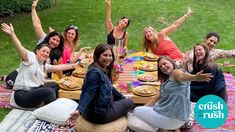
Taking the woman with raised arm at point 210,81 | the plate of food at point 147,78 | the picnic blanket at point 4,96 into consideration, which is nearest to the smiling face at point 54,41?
the picnic blanket at point 4,96

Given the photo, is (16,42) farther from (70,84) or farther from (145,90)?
(145,90)

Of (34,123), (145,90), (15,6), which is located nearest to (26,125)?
(34,123)

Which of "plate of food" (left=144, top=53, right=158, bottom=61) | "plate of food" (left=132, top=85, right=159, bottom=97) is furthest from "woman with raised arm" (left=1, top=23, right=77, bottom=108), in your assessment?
"plate of food" (left=144, top=53, right=158, bottom=61)

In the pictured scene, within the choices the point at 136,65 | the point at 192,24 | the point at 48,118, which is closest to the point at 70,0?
the point at 192,24

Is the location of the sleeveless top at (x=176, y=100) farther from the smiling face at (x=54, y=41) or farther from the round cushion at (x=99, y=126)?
the smiling face at (x=54, y=41)

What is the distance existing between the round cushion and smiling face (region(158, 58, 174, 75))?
88 centimetres

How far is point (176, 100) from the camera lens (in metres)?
5.20

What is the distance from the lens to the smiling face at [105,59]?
16.8 feet

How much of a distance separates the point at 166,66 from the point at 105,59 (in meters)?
0.80

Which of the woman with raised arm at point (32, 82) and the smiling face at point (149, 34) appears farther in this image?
the smiling face at point (149, 34)

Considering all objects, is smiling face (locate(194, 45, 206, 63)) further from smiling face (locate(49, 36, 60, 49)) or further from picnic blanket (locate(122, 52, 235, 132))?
smiling face (locate(49, 36, 60, 49))

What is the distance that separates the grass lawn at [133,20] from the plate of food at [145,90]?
3011 mm

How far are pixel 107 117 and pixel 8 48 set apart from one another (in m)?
5.59

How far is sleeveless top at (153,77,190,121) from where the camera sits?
518cm
